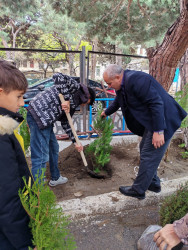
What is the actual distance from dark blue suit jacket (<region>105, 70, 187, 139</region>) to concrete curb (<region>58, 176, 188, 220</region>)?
29.1 inches

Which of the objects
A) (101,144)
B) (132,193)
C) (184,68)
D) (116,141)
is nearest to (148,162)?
(132,193)

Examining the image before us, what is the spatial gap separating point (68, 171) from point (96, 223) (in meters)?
1.17

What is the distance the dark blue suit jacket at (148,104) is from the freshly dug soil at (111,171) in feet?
3.40

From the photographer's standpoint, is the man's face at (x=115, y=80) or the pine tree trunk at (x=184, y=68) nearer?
the man's face at (x=115, y=80)

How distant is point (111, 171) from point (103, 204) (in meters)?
0.99

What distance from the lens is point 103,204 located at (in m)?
2.38

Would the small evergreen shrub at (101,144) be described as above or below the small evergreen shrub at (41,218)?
below

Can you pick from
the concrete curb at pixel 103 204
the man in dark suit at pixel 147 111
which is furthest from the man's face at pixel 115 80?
the concrete curb at pixel 103 204

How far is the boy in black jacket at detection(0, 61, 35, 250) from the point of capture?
0.99 meters

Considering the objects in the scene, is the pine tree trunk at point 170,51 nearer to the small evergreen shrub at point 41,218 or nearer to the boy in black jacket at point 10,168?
the boy in black jacket at point 10,168

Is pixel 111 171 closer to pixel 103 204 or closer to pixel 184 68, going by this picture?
pixel 103 204

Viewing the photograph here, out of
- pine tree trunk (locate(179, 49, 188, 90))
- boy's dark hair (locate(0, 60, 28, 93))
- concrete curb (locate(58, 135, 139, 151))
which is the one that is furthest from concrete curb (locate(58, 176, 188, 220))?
pine tree trunk (locate(179, 49, 188, 90))

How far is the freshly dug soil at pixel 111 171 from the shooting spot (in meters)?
2.79

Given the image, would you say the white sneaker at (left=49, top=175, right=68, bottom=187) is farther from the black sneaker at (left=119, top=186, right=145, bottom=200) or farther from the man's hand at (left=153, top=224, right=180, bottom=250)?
the man's hand at (left=153, top=224, right=180, bottom=250)
